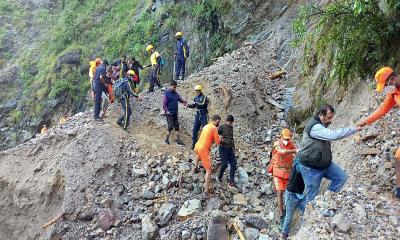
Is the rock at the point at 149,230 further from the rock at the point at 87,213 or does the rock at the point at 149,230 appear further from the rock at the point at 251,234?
the rock at the point at 251,234

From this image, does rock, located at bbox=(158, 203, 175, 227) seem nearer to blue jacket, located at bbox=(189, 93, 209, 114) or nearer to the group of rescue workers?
the group of rescue workers

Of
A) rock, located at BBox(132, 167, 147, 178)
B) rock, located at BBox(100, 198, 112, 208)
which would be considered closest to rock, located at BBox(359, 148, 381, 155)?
rock, located at BBox(132, 167, 147, 178)

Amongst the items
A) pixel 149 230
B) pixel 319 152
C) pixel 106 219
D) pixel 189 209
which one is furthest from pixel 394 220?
pixel 106 219

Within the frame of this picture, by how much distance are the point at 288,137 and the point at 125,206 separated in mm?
3829

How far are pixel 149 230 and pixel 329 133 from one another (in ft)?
13.7

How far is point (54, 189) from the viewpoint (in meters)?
10.3

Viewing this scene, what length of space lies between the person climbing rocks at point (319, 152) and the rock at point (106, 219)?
4446 mm

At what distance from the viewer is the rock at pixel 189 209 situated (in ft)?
28.5

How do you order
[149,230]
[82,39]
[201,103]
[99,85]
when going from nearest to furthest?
[149,230] < [201,103] < [99,85] < [82,39]

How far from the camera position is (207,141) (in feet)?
28.9

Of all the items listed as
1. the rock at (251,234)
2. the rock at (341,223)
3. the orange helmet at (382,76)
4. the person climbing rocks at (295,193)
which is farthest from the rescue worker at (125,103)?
the rock at (341,223)

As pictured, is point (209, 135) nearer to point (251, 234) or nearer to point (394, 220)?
point (251, 234)

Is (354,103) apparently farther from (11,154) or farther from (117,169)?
(11,154)

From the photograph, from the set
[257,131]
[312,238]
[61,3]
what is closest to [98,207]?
[257,131]
